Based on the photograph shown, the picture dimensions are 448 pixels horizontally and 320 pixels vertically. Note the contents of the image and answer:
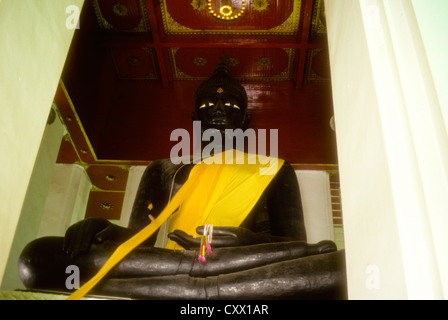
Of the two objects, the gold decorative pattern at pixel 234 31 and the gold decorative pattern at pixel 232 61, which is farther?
the gold decorative pattern at pixel 232 61

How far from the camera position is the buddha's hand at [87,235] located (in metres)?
2.04

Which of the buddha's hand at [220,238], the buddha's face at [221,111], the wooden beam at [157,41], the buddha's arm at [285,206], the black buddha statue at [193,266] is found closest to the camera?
the black buddha statue at [193,266]

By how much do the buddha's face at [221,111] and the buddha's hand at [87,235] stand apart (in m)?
1.35

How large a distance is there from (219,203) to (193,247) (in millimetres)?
749

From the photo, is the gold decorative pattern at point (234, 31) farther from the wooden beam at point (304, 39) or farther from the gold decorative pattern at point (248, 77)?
the gold decorative pattern at point (248, 77)

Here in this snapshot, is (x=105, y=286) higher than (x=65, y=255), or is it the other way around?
(x=65, y=255)

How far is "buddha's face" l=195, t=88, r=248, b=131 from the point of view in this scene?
11.0 feet

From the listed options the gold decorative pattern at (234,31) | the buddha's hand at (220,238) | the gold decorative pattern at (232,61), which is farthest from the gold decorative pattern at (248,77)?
the buddha's hand at (220,238)

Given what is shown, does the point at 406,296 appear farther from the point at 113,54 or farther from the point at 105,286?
the point at 113,54

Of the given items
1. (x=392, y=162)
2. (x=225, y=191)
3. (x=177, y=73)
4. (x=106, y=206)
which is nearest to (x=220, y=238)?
(x=225, y=191)

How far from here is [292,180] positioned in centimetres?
311
